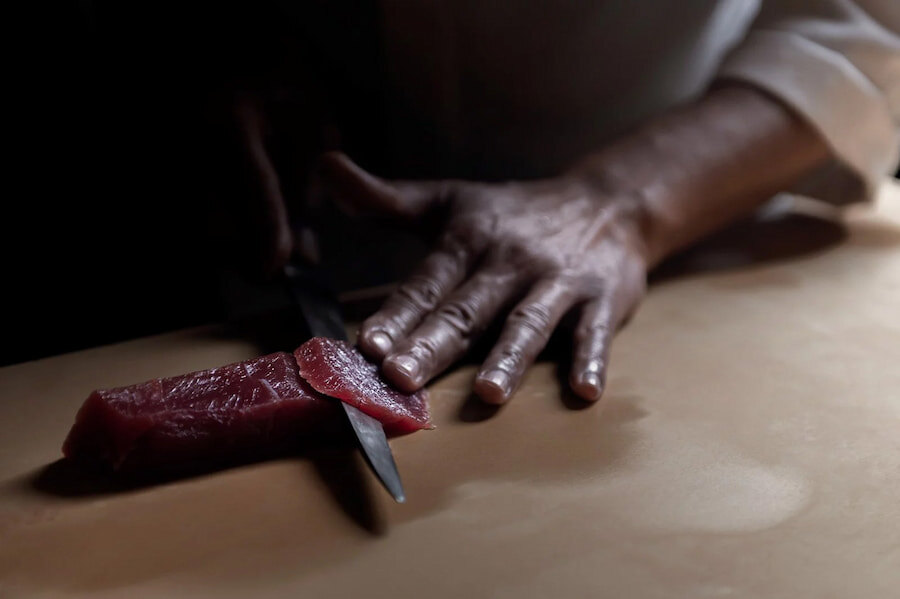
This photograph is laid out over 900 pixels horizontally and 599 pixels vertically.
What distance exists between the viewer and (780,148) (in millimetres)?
1666

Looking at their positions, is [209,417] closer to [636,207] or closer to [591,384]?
[591,384]

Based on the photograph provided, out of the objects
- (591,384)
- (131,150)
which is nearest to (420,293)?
(591,384)

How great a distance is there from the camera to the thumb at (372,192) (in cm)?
142

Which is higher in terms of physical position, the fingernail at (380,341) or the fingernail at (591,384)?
the fingernail at (380,341)

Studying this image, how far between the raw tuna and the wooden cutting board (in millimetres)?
33

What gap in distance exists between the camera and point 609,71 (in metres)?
1.80

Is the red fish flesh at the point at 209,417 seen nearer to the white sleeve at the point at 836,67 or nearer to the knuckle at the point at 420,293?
the knuckle at the point at 420,293

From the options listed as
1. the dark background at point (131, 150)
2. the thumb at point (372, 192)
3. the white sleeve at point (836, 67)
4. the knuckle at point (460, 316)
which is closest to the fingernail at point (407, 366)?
the knuckle at point (460, 316)

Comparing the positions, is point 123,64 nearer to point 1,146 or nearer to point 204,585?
point 1,146

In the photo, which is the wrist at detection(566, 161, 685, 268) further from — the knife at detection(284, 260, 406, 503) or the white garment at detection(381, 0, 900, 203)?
the knife at detection(284, 260, 406, 503)

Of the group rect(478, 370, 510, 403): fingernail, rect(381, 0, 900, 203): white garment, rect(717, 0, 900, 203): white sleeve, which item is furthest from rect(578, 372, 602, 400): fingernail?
rect(717, 0, 900, 203): white sleeve

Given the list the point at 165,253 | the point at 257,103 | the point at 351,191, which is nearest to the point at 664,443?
the point at 351,191

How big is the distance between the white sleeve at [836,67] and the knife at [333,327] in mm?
1010

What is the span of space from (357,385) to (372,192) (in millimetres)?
476
